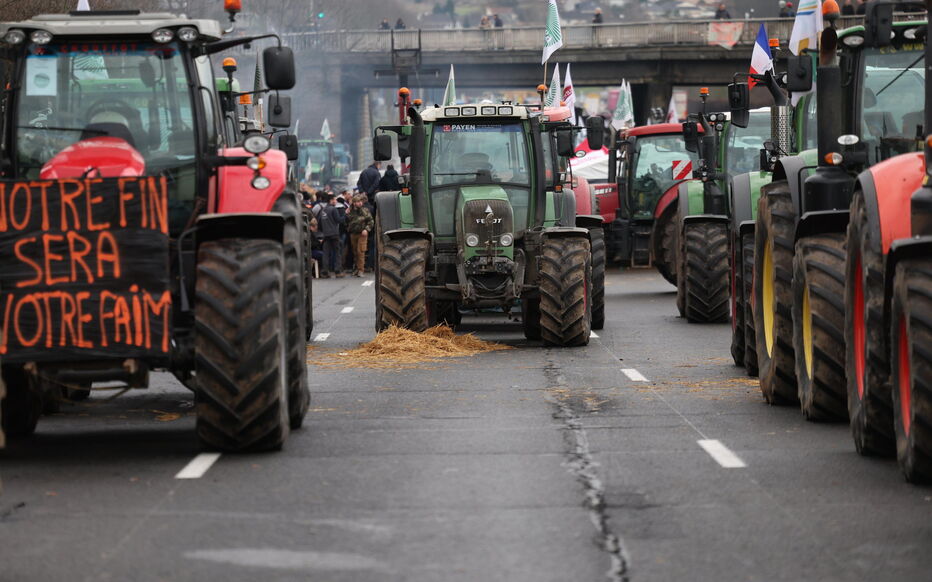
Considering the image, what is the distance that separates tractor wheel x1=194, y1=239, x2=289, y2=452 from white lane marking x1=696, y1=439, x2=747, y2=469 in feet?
8.22

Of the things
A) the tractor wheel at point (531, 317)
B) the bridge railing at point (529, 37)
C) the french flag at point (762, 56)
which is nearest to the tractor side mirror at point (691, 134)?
the french flag at point (762, 56)

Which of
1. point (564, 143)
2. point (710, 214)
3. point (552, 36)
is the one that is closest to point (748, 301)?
point (564, 143)

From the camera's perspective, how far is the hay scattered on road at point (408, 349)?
1705 cm

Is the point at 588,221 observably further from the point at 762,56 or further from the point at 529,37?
the point at 529,37

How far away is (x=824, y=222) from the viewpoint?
1171cm

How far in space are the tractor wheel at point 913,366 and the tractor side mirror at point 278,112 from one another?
7.00 metres

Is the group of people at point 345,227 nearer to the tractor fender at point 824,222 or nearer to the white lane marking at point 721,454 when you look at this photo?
the tractor fender at point 824,222

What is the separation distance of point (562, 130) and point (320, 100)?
278ft

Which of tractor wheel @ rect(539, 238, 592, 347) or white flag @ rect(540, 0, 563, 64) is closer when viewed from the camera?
tractor wheel @ rect(539, 238, 592, 347)

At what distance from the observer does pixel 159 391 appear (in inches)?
576

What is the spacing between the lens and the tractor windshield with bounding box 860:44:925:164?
1185 cm

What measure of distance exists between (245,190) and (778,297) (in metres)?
3.88

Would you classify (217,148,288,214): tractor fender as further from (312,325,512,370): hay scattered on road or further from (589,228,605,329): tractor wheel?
(589,228,605,329): tractor wheel

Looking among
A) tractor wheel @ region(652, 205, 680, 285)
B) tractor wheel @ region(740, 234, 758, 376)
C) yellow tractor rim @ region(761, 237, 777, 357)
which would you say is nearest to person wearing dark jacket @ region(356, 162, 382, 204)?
tractor wheel @ region(652, 205, 680, 285)
